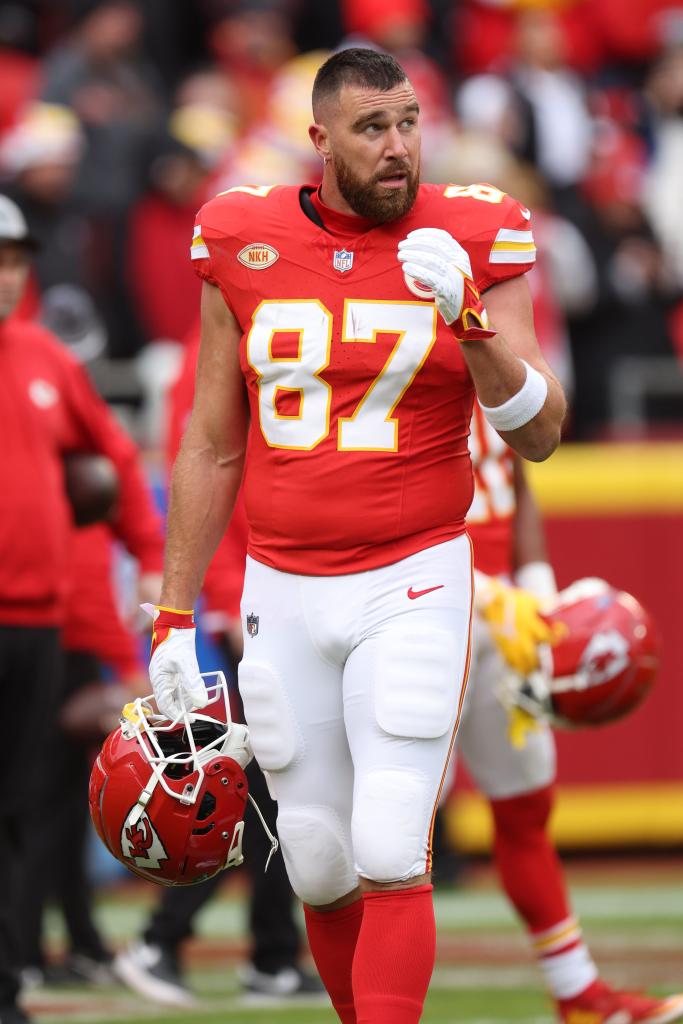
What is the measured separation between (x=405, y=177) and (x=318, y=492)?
26.3 inches

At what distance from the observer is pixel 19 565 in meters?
5.41

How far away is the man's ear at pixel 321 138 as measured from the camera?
4.12m

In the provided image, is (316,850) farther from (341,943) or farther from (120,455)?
(120,455)

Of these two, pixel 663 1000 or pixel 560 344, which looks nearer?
pixel 663 1000

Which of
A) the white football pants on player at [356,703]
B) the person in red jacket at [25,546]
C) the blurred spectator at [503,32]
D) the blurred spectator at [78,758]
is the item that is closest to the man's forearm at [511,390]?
the white football pants on player at [356,703]

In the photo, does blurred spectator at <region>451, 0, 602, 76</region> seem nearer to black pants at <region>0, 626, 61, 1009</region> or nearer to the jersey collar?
black pants at <region>0, 626, 61, 1009</region>

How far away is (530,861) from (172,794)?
5.20 ft

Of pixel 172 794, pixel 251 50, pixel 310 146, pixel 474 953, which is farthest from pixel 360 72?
pixel 251 50

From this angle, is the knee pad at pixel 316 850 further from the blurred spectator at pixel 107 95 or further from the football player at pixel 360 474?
the blurred spectator at pixel 107 95

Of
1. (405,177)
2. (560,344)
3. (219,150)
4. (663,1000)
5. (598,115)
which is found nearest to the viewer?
(405,177)

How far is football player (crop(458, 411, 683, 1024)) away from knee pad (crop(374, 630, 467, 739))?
1259 mm

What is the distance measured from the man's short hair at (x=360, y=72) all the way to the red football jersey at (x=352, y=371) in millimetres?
253

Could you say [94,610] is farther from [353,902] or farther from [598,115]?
[598,115]

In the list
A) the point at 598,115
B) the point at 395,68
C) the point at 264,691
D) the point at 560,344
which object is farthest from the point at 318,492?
the point at 598,115
